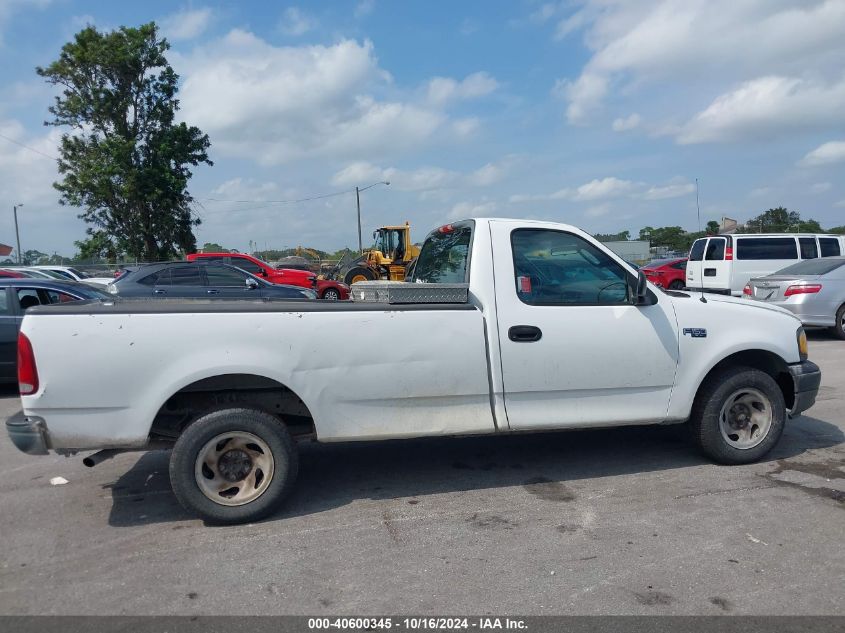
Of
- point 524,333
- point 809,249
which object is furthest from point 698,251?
point 524,333

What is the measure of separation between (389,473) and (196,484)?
162cm

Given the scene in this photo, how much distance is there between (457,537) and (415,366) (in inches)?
44.9

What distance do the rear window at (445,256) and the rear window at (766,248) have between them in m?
13.5

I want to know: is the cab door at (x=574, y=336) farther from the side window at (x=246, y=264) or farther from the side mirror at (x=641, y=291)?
the side window at (x=246, y=264)

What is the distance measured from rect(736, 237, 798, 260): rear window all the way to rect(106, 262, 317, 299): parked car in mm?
10820

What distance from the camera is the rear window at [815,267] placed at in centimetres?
1270

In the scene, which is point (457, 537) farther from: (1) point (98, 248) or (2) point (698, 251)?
(1) point (98, 248)

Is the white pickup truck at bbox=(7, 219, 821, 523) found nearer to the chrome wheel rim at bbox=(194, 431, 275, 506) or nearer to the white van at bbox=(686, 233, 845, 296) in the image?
the chrome wheel rim at bbox=(194, 431, 275, 506)

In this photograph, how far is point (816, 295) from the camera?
1256cm

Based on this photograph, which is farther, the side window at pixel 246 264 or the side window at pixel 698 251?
the side window at pixel 246 264

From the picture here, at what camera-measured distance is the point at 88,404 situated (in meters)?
4.32

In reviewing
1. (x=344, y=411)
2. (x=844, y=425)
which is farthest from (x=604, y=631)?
(x=844, y=425)

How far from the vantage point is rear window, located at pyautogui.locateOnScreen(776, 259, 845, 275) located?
12703 mm

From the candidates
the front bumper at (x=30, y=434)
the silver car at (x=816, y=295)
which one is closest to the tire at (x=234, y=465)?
the front bumper at (x=30, y=434)
